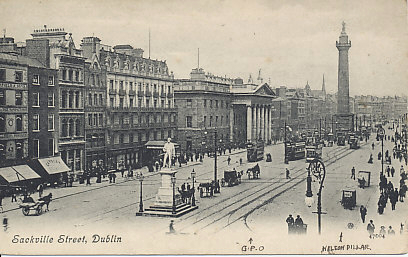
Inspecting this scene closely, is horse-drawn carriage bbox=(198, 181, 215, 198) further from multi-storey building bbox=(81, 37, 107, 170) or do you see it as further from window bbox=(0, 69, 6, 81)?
window bbox=(0, 69, 6, 81)

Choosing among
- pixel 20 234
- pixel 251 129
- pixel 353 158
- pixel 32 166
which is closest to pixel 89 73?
pixel 32 166

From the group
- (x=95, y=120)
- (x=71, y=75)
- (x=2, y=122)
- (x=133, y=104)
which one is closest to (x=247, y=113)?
(x=133, y=104)

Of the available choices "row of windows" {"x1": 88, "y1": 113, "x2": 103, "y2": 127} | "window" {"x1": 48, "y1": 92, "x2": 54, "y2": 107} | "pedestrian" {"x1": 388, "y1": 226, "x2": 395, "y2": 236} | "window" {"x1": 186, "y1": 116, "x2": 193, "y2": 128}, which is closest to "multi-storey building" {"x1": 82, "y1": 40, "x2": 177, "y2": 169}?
"row of windows" {"x1": 88, "y1": 113, "x2": 103, "y2": 127}

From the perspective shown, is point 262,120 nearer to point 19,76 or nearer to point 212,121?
point 212,121

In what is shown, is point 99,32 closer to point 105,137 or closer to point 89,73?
point 89,73

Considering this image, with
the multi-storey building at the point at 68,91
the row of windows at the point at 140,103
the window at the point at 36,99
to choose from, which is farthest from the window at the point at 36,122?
the row of windows at the point at 140,103
